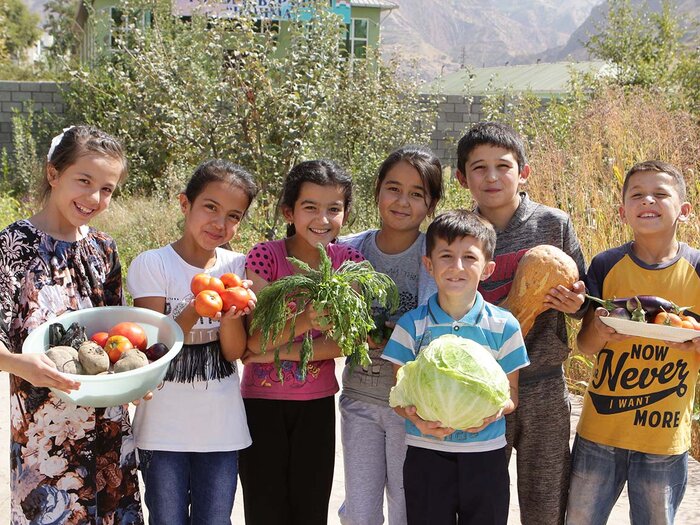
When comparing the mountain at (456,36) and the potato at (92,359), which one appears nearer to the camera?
the potato at (92,359)

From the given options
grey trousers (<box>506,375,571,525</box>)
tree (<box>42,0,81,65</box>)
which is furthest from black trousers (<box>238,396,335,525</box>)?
tree (<box>42,0,81,65</box>)

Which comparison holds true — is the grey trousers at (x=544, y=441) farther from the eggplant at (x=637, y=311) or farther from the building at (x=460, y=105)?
the building at (x=460, y=105)

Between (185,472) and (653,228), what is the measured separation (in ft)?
7.65

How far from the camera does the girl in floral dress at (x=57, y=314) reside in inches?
123

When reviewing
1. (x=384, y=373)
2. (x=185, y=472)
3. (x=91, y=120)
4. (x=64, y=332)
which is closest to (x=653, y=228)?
(x=384, y=373)

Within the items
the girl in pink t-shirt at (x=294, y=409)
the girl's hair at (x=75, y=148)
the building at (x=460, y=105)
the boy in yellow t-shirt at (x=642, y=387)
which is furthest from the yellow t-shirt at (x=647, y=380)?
the building at (x=460, y=105)

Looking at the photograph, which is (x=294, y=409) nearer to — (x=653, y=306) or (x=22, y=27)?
(x=653, y=306)

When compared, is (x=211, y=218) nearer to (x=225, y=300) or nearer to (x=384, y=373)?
(x=225, y=300)

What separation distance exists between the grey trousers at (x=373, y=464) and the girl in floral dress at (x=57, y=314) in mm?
979

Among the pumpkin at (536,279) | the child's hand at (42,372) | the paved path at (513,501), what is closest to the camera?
the child's hand at (42,372)

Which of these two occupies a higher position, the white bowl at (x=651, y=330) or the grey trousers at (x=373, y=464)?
the white bowl at (x=651, y=330)

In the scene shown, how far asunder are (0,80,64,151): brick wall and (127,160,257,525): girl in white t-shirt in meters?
14.4

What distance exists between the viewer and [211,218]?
11.4 feet

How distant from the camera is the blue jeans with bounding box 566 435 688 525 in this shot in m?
3.28
